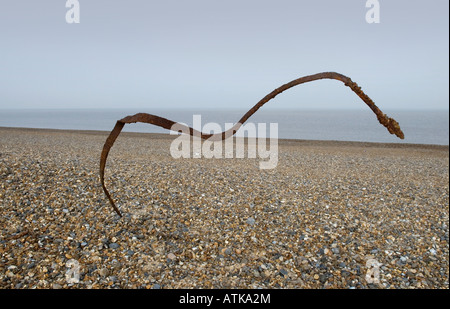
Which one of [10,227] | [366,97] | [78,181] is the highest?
[366,97]

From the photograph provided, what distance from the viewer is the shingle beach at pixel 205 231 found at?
14.5 feet

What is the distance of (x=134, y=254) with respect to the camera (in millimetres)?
4777

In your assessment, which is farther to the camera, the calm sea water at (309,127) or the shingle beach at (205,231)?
the calm sea water at (309,127)

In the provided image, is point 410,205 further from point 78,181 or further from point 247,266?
point 78,181

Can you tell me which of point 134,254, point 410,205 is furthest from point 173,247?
point 410,205

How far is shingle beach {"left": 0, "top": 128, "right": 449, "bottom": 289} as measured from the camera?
443cm

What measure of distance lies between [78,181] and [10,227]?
7.04 ft

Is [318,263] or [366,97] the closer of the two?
[366,97]

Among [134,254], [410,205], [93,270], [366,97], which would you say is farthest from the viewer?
[410,205]

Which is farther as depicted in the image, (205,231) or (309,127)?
(309,127)

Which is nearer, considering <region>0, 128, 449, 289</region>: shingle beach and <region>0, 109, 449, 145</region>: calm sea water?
<region>0, 128, 449, 289</region>: shingle beach

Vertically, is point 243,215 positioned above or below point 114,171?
below

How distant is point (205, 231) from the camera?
573 centimetres
